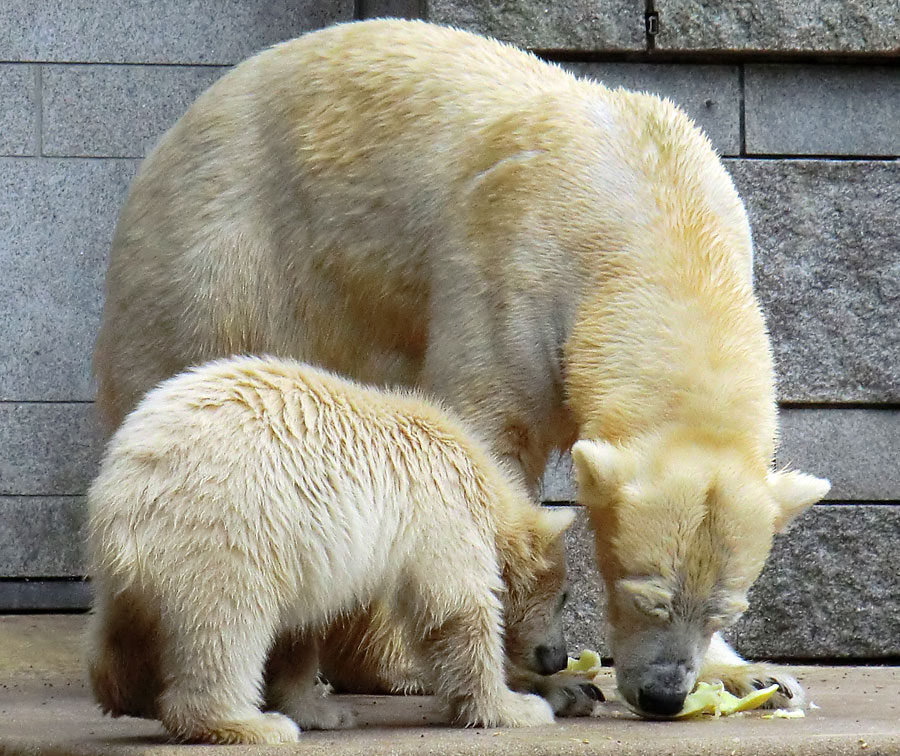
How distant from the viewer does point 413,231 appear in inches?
179

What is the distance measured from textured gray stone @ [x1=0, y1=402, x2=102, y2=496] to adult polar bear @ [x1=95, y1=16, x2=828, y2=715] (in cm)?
145

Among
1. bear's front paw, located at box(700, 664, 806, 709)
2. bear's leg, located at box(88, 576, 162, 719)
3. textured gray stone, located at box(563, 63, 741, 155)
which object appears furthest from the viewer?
textured gray stone, located at box(563, 63, 741, 155)

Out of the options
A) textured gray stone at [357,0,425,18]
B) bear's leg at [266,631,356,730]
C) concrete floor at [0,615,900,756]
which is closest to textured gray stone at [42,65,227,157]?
textured gray stone at [357,0,425,18]

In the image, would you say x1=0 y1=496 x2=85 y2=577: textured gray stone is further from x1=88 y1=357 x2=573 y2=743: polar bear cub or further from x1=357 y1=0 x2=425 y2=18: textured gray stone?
x1=88 y1=357 x2=573 y2=743: polar bear cub

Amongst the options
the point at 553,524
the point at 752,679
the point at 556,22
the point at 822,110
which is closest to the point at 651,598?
the point at 553,524

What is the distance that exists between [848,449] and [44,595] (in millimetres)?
3491

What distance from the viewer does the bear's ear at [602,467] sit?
12.3ft

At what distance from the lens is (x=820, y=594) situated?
5.89 metres

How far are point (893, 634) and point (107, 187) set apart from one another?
3.85m

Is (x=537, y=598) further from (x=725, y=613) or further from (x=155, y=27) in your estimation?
(x=155, y=27)

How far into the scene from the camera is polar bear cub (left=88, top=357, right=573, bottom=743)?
3322 millimetres

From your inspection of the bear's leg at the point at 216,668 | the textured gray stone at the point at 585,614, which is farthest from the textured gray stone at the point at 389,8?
the bear's leg at the point at 216,668

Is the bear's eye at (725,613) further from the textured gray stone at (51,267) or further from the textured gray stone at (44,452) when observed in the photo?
the textured gray stone at (51,267)

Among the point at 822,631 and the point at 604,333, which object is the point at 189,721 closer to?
the point at 604,333
